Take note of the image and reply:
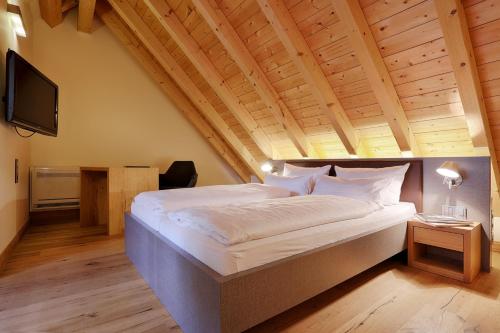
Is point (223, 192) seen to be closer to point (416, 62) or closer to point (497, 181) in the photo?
point (416, 62)

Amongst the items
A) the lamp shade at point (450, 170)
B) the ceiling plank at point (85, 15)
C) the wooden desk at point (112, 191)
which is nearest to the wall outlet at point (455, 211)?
the lamp shade at point (450, 170)

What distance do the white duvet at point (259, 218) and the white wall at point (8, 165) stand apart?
4.98ft

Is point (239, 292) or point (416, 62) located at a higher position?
point (416, 62)

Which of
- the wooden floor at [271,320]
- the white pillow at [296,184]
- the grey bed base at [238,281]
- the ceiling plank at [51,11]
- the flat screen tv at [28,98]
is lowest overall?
the wooden floor at [271,320]

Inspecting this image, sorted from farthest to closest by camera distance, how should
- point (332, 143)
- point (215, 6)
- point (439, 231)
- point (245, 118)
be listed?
1. point (245, 118)
2. point (332, 143)
3. point (215, 6)
4. point (439, 231)

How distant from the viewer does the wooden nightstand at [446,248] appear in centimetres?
190

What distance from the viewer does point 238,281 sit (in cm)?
112

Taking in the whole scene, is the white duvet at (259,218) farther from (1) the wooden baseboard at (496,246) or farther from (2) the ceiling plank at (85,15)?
(2) the ceiling plank at (85,15)

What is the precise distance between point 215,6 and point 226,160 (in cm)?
290

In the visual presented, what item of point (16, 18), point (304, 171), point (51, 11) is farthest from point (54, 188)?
point (304, 171)

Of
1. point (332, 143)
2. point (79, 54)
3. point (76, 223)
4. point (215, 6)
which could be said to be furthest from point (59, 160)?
point (332, 143)

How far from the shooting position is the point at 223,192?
2.42 m

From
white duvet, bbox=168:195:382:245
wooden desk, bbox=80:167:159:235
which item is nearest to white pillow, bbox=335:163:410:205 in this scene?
white duvet, bbox=168:195:382:245

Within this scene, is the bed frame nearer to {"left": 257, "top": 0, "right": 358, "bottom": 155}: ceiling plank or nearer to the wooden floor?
the wooden floor
